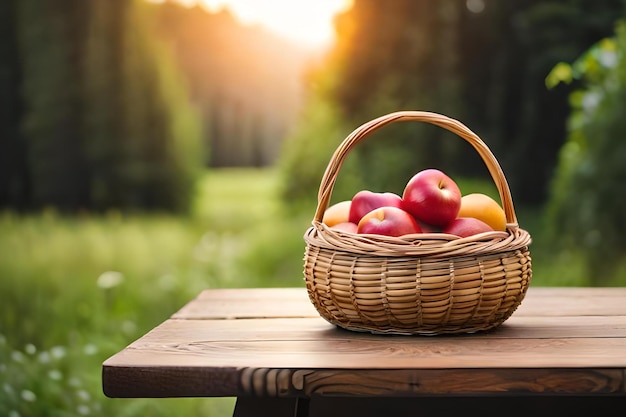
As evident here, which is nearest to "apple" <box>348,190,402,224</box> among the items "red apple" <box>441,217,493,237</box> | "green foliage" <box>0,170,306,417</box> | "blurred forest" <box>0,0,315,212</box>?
"red apple" <box>441,217,493,237</box>

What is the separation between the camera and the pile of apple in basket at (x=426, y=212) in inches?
49.9

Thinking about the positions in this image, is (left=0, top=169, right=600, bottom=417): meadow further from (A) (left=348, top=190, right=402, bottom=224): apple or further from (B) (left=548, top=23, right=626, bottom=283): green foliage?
(A) (left=348, top=190, right=402, bottom=224): apple

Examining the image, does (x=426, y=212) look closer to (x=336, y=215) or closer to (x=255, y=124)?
(x=336, y=215)

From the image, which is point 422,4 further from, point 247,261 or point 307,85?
point 247,261

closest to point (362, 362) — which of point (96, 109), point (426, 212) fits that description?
point (426, 212)

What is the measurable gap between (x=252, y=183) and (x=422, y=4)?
5.36 feet

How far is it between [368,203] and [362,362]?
376 mm

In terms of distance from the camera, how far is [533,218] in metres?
4.55

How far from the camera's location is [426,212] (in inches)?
50.8

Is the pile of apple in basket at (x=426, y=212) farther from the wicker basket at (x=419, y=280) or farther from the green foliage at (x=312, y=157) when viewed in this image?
the green foliage at (x=312, y=157)

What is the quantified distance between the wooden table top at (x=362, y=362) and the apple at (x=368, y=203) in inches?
8.3

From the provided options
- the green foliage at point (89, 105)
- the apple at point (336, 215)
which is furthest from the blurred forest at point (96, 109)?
the apple at point (336, 215)

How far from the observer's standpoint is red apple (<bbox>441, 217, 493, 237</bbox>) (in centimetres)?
127

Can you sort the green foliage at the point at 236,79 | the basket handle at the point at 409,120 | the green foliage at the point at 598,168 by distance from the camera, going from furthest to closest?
the green foliage at the point at 236,79, the green foliage at the point at 598,168, the basket handle at the point at 409,120
